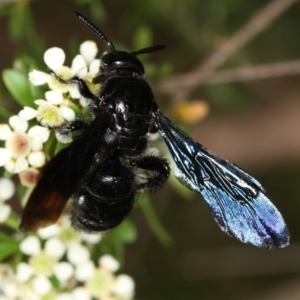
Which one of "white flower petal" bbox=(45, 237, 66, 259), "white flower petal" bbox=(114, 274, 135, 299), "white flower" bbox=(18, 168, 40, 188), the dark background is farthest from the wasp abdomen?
the dark background

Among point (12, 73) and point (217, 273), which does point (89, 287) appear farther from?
point (217, 273)

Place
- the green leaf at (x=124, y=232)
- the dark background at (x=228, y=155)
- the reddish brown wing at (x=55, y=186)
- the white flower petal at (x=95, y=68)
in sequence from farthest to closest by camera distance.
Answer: the dark background at (x=228, y=155)
the green leaf at (x=124, y=232)
the white flower petal at (x=95, y=68)
the reddish brown wing at (x=55, y=186)

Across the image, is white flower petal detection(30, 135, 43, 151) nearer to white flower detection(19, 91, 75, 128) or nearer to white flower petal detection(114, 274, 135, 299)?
white flower detection(19, 91, 75, 128)

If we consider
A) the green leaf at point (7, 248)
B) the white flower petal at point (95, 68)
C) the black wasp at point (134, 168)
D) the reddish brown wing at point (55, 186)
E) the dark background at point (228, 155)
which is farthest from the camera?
the dark background at point (228, 155)

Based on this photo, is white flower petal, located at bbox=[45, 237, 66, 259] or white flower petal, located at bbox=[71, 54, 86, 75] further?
white flower petal, located at bbox=[45, 237, 66, 259]

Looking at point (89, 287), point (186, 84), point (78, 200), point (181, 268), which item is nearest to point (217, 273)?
point (181, 268)

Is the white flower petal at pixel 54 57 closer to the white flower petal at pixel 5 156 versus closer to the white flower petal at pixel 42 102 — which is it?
the white flower petal at pixel 42 102

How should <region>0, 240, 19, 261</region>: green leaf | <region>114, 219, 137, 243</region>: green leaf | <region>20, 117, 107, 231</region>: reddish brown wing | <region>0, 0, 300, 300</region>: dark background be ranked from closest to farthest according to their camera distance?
<region>20, 117, 107, 231</region>: reddish brown wing
<region>0, 240, 19, 261</region>: green leaf
<region>114, 219, 137, 243</region>: green leaf
<region>0, 0, 300, 300</region>: dark background

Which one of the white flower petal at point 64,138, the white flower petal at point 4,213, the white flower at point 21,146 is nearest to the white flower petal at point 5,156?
the white flower at point 21,146
